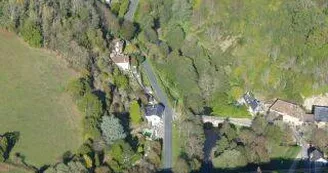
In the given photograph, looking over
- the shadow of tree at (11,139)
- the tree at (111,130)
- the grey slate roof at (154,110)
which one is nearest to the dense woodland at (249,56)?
the grey slate roof at (154,110)

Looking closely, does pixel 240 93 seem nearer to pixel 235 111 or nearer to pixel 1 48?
pixel 235 111

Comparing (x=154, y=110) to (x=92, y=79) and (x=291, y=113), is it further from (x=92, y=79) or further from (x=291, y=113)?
(x=291, y=113)

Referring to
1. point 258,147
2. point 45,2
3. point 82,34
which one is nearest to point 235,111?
point 258,147

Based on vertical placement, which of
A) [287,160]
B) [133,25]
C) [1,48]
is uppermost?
[133,25]

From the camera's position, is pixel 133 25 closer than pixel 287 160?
No

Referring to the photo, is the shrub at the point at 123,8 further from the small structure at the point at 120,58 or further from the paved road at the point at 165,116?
the paved road at the point at 165,116

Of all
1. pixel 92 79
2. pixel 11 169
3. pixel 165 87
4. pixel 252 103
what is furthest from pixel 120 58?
pixel 11 169
